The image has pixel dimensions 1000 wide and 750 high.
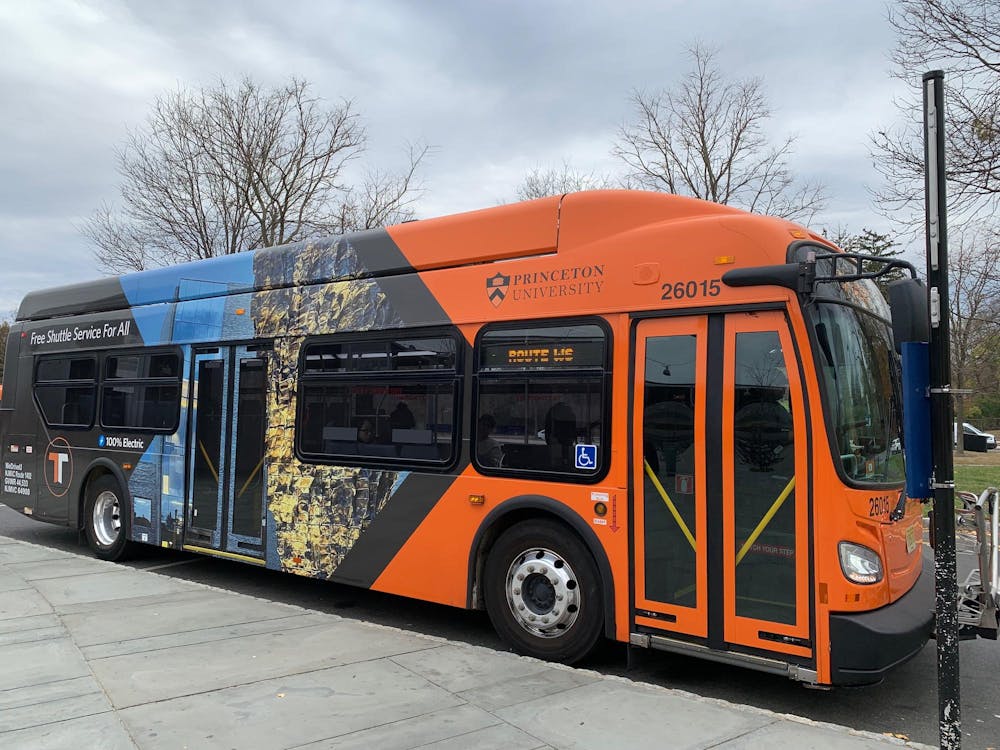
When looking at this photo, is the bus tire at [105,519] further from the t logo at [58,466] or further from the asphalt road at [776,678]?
the asphalt road at [776,678]

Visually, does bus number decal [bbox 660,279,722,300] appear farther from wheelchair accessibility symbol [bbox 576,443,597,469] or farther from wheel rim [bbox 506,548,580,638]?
wheel rim [bbox 506,548,580,638]

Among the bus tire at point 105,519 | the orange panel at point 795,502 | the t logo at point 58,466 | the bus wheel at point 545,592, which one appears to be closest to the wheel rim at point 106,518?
the bus tire at point 105,519

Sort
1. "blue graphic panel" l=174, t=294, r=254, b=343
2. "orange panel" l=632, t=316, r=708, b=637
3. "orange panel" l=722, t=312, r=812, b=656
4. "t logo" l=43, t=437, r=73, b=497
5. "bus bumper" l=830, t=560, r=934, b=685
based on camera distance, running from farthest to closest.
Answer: "t logo" l=43, t=437, r=73, b=497, "blue graphic panel" l=174, t=294, r=254, b=343, "orange panel" l=632, t=316, r=708, b=637, "orange panel" l=722, t=312, r=812, b=656, "bus bumper" l=830, t=560, r=934, b=685

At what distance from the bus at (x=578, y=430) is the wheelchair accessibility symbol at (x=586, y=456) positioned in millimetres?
15

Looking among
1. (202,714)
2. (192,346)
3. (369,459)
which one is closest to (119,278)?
(192,346)

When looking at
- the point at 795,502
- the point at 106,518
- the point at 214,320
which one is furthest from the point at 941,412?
the point at 106,518

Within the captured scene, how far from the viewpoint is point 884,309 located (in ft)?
17.9

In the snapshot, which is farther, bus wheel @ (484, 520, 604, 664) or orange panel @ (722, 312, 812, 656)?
bus wheel @ (484, 520, 604, 664)

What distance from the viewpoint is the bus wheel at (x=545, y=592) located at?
5.28 m

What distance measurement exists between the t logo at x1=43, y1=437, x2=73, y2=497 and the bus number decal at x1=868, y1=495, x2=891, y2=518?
961 centimetres

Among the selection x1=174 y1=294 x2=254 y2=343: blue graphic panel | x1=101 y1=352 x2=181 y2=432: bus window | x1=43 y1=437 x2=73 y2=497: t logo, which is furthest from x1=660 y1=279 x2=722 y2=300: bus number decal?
x1=43 y1=437 x2=73 y2=497: t logo

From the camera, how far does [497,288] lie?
5949mm

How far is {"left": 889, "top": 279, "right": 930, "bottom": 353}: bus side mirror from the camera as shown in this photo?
330 centimetres

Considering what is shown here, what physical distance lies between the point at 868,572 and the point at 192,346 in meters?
7.00
